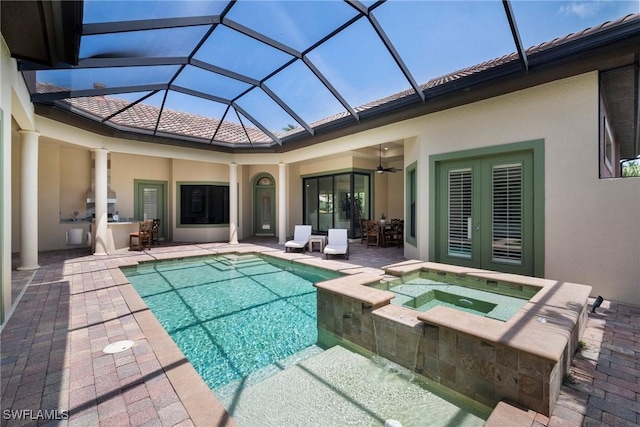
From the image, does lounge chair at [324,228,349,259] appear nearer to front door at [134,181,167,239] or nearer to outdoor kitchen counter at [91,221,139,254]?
outdoor kitchen counter at [91,221,139,254]

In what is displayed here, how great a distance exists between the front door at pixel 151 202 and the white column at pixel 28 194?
16.5 feet

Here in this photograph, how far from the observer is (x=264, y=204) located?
14.4m

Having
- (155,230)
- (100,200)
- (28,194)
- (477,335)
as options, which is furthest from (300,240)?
(477,335)

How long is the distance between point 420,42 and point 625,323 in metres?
5.43

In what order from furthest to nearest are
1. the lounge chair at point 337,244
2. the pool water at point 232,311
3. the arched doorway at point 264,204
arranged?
the arched doorway at point 264,204, the lounge chair at point 337,244, the pool water at point 232,311

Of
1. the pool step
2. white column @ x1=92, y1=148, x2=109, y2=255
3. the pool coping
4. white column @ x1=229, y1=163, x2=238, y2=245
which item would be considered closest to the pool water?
the pool coping

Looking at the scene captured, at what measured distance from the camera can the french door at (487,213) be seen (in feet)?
19.2

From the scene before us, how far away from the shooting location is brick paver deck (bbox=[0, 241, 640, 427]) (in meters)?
2.18

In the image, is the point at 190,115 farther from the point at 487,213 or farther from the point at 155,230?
the point at 487,213

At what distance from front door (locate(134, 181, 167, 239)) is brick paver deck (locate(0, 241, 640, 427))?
8.05 m

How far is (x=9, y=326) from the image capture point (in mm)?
3785

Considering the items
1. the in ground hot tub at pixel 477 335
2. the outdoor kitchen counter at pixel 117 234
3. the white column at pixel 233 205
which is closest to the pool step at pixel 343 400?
the in ground hot tub at pixel 477 335

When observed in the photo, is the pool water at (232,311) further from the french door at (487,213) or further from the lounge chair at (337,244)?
the french door at (487,213)

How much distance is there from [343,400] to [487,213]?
5317 mm
